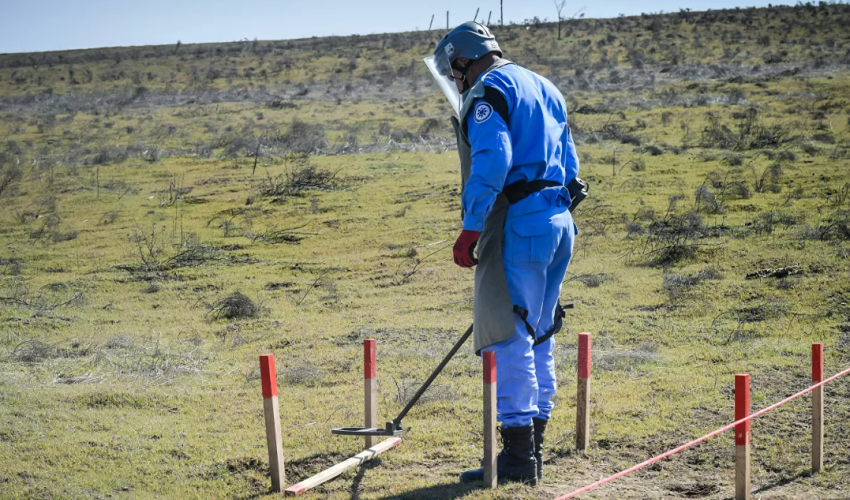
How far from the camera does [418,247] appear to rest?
11555 mm

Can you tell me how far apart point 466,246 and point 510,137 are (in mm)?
574

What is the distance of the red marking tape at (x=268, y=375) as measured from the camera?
391cm

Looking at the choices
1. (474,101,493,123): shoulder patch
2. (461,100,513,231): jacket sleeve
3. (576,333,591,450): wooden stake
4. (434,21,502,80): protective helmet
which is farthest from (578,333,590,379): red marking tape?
(434,21,502,80): protective helmet

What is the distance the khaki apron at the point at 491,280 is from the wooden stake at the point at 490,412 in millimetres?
239

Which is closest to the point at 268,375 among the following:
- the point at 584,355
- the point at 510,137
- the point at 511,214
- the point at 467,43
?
the point at 511,214

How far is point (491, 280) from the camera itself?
398 centimetres

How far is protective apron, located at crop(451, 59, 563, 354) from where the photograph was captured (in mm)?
3895

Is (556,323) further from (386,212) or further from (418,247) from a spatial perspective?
(386,212)

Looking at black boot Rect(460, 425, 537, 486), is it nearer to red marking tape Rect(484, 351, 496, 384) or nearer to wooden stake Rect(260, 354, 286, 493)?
Answer: red marking tape Rect(484, 351, 496, 384)

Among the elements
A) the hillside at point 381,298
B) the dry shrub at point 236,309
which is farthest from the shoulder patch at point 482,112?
the dry shrub at point 236,309

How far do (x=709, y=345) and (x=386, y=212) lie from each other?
773cm

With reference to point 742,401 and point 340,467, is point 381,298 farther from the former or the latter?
point 742,401

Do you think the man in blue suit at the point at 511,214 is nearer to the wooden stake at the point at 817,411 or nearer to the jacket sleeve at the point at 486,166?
the jacket sleeve at the point at 486,166

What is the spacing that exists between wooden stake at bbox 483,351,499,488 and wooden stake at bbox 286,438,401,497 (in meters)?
0.93
